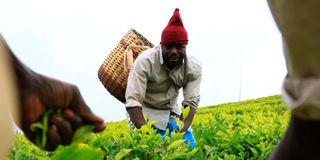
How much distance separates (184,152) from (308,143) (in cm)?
154

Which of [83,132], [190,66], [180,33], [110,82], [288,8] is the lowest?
[110,82]

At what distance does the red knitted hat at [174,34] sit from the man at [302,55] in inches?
131

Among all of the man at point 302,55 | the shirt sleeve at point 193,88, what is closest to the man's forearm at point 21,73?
the man at point 302,55

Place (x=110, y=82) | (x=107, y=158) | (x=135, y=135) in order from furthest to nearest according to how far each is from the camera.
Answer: (x=110, y=82) → (x=135, y=135) → (x=107, y=158)

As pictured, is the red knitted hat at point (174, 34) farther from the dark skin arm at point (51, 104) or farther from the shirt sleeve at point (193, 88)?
the dark skin arm at point (51, 104)

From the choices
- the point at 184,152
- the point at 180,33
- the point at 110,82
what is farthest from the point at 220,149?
the point at 110,82

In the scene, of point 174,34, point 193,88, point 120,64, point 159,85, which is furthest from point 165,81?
point 120,64

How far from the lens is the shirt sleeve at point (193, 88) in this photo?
544cm

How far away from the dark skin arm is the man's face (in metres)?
3.53

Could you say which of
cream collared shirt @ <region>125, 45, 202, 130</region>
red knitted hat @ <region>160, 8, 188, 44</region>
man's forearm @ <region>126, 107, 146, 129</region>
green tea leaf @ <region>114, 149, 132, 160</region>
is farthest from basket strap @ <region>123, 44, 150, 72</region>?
green tea leaf @ <region>114, 149, 132, 160</region>

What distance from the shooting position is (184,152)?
10.5 feet

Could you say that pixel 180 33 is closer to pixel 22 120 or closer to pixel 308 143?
pixel 308 143

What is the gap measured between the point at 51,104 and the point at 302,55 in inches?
24.4

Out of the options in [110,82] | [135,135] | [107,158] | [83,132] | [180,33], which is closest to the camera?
[83,132]
